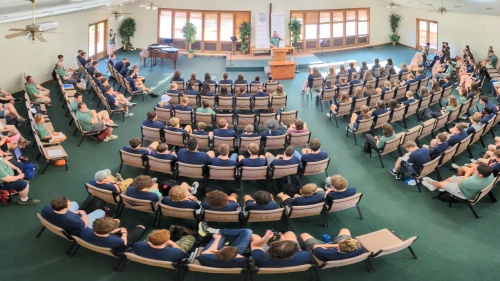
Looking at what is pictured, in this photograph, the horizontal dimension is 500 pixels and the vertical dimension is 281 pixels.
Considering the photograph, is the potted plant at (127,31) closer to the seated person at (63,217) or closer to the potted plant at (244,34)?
the potted plant at (244,34)

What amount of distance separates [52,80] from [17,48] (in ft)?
7.01

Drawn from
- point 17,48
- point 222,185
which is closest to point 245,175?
point 222,185

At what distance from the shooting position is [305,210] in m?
6.77

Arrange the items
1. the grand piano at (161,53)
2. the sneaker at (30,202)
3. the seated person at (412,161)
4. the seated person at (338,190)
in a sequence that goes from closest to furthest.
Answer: the seated person at (338,190), the sneaker at (30,202), the seated person at (412,161), the grand piano at (161,53)

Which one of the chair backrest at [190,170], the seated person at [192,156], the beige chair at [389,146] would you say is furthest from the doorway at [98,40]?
the beige chair at [389,146]

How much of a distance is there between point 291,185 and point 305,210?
5.03 ft

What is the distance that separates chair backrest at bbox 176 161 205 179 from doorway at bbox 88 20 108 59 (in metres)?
12.8

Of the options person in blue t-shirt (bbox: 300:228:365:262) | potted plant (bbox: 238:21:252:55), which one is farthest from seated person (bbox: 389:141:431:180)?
potted plant (bbox: 238:21:252:55)

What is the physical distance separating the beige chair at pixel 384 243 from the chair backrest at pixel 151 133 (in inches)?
208

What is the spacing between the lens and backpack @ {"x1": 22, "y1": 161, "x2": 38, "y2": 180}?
8336 mm

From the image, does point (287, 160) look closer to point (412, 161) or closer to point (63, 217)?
point (412, 161)

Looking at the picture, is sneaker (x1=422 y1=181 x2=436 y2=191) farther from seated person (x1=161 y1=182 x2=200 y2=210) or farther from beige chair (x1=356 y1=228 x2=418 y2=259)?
seated person (x1=161 y1=182 x2=200 y2=210)

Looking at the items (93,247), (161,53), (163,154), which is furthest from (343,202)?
(161,53)

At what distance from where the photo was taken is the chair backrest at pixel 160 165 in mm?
8023
